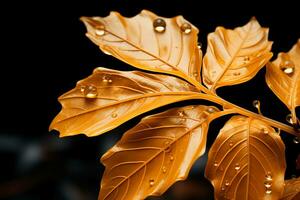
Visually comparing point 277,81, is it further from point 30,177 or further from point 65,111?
point 30,177

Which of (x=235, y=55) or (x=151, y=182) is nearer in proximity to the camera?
(x=151, y=182)

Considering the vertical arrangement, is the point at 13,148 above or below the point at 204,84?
below

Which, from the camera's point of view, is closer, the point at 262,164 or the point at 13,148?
the point at 262,164

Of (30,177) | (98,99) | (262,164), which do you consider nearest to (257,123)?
(262,164)

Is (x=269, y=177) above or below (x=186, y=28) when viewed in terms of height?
below

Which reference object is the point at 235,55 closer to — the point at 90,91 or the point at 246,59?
the point at 246,59

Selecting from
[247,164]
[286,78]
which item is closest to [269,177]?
[247,164]
